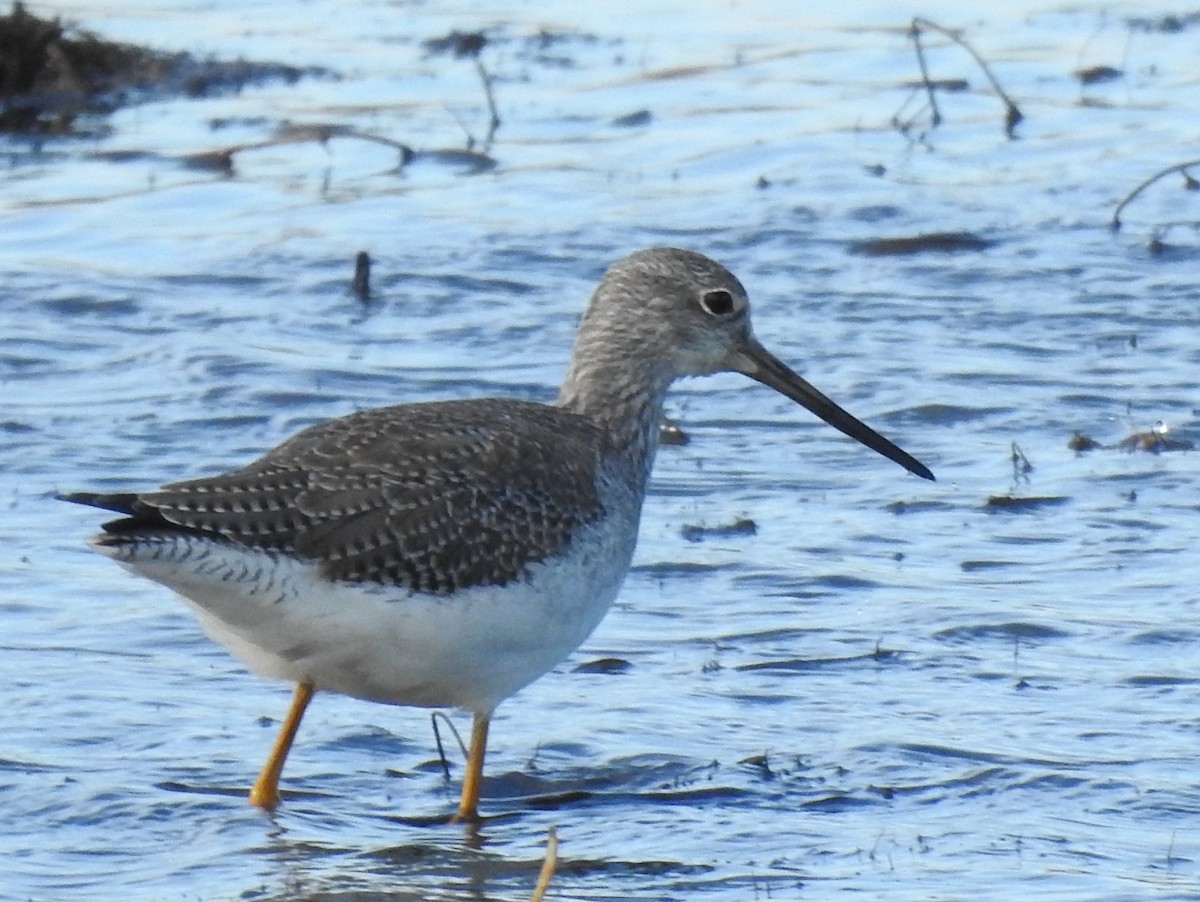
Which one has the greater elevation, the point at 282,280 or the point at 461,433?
the point at 461,433

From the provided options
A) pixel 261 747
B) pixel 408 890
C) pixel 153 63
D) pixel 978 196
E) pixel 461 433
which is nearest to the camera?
pixel 408 890

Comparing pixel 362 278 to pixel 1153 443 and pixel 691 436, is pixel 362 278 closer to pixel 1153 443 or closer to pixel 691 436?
pixel 691 436

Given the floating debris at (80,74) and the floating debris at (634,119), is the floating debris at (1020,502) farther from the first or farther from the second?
the floating debris at (80,74)

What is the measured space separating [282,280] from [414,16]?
7.23 metres

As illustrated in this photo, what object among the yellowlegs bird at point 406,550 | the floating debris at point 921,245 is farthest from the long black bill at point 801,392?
the floating debris at point 921,245

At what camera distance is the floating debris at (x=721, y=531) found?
368 inches

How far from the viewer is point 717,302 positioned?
8.10 meters

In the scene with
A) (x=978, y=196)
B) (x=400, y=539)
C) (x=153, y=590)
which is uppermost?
(x=400, y=539)

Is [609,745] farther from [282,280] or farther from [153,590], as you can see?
[282,280]

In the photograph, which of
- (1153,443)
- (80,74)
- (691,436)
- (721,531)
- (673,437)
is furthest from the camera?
(80,74)

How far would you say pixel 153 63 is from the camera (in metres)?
17.3

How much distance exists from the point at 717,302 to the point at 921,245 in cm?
557

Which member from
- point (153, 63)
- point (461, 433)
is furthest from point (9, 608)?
point (153, 63)

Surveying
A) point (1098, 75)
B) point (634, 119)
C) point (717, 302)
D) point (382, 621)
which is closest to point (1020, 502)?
point (717, 302)
